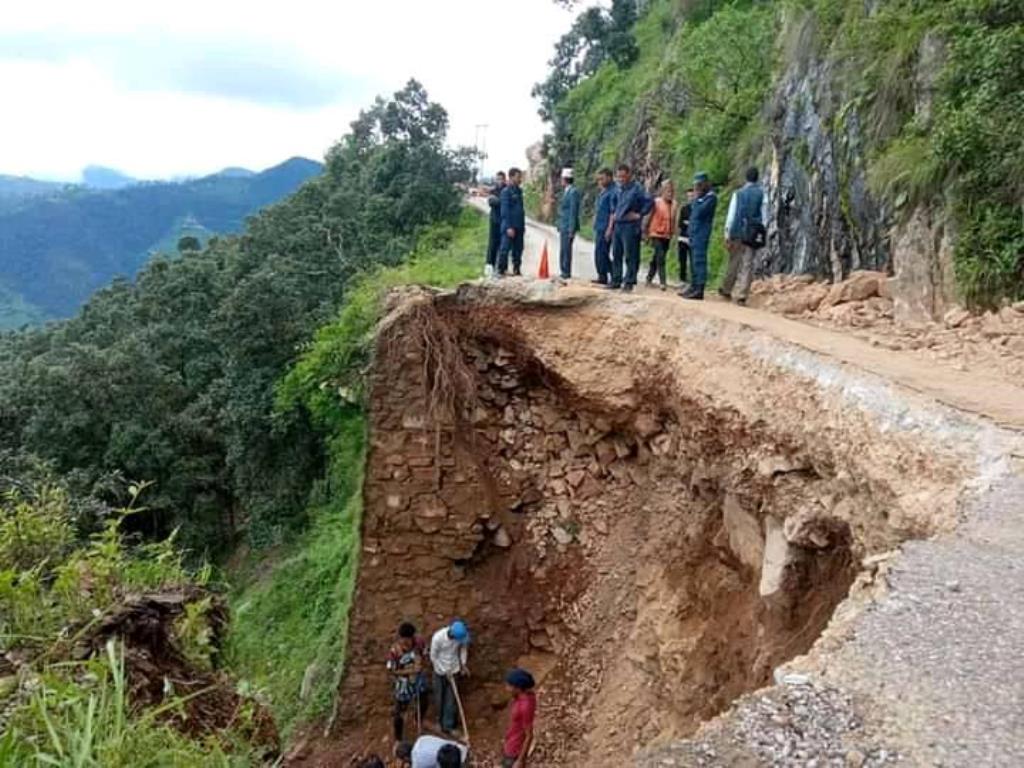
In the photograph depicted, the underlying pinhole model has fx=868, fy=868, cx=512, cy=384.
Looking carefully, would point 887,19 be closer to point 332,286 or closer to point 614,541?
point 614,541

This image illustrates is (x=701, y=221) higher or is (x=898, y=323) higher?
(x=701, y=221)

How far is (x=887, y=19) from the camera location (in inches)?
360

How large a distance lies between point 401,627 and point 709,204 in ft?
16.7

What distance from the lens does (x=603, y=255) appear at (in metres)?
9.45

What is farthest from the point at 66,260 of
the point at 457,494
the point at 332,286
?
the point at 457,494

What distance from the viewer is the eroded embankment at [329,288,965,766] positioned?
19.2 ft

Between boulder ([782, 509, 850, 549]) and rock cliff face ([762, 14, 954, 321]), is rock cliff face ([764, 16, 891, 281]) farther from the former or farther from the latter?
boulder ([782, 509, 850, 549])

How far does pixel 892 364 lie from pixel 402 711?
5.44 meters

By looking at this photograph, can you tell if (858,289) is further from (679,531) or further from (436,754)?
(436,754)

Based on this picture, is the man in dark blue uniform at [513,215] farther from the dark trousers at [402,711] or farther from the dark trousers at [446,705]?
the dark trousers at [402,711]

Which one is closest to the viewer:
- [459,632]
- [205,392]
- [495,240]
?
[459,632]

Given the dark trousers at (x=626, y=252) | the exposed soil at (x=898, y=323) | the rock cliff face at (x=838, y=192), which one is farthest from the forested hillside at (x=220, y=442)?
the rock cliff face at (x=838, y=192)

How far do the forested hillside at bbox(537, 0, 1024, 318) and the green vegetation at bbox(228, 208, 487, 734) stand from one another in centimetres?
426

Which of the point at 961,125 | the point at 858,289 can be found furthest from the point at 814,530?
the point at 961,125
